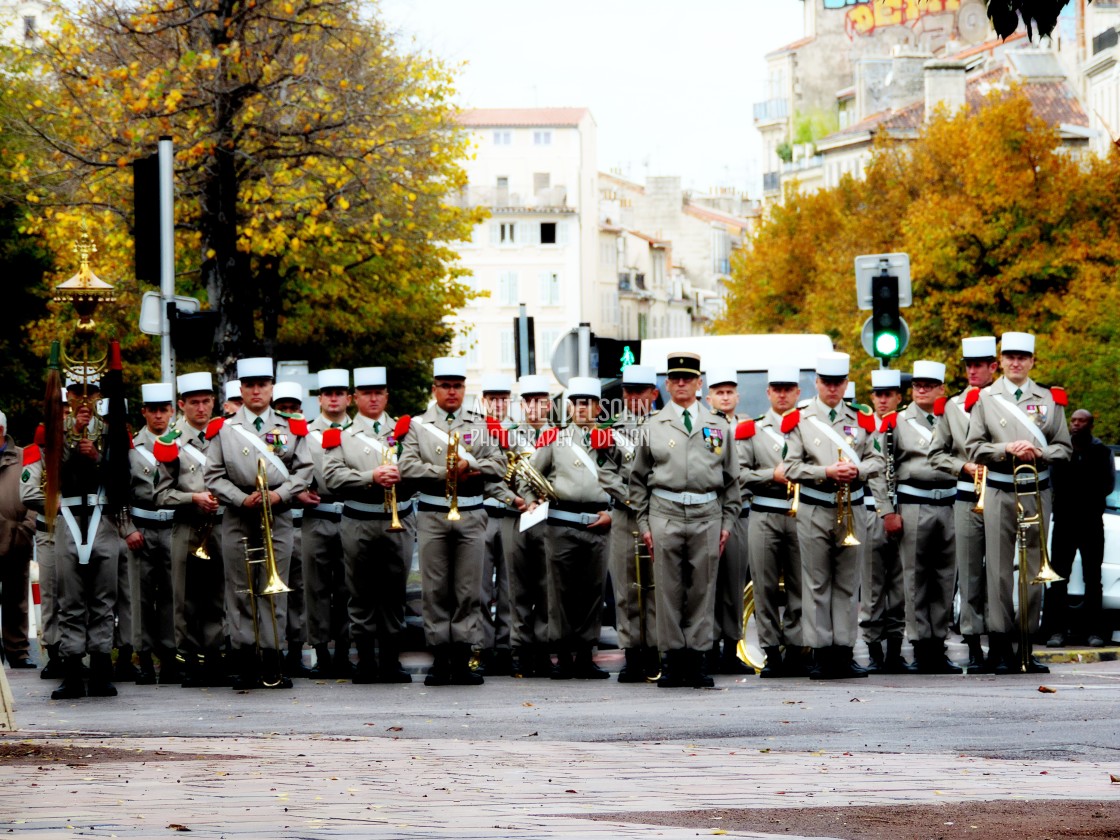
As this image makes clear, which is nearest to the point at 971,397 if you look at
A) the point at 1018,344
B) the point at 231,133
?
the point at 1018,344

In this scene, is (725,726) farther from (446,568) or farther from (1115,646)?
(1115,646)

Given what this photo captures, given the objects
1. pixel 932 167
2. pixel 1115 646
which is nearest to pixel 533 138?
pixel 932 167

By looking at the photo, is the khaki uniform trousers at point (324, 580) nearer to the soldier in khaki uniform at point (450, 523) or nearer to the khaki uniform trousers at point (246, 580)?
the khaki uniform trousers at point (246, 580)

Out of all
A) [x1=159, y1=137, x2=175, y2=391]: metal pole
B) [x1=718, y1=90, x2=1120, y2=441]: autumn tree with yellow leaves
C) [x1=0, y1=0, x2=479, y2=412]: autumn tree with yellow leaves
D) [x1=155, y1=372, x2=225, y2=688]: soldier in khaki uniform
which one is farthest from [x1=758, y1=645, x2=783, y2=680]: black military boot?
[x1=718, y1=90, x2=1120, y2=441]: autumn tree with yellow leaves

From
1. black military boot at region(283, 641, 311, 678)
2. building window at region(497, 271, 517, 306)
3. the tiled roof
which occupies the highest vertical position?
the tiled roof

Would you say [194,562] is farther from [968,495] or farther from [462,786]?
[462,786]

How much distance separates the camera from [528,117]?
145 meters

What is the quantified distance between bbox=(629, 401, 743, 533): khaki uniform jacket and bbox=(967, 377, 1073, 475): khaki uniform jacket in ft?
5.57

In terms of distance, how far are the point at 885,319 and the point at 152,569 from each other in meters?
6.94

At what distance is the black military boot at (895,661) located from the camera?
1653 centimetres

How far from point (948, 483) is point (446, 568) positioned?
3717mm

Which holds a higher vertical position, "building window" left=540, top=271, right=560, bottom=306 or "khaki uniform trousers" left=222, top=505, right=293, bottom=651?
"building window" left=540, top=271, right=560, bottom=306

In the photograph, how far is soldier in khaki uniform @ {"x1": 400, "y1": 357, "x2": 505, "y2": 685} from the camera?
1605cm

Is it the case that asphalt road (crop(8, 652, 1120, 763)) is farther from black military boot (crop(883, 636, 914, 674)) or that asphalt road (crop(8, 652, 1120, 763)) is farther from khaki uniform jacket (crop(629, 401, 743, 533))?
khaki uniform jacket (crop(629, 401, 743, 533))
